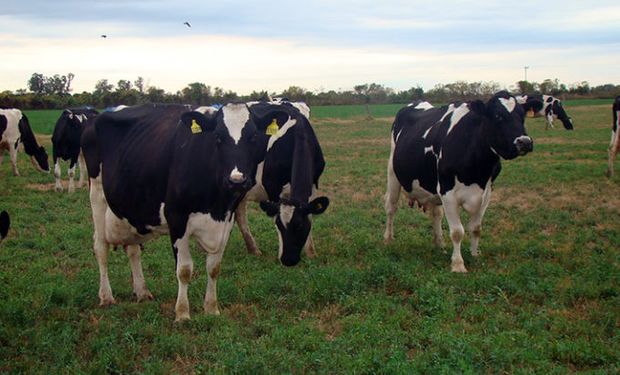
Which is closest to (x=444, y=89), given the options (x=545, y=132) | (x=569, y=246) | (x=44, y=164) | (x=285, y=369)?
(x=545, y=132)

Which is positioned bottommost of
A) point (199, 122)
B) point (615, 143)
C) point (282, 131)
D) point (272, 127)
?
point (615, 143)

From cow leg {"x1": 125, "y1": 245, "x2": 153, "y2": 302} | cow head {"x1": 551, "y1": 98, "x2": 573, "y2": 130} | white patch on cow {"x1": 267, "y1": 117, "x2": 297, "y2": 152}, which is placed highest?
white patch on cow {"x1": 267, "y1": 117, "x2": 297, "y2": 152}

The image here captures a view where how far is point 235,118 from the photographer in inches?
258

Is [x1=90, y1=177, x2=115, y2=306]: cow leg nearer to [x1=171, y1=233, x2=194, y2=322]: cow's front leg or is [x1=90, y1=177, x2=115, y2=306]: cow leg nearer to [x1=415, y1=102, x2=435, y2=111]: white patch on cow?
[x1=171, y1=233, x2=194, y2=322]: cow's front leg

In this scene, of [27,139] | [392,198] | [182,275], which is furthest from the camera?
[27,139]

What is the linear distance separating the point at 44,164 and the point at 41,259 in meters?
10.7

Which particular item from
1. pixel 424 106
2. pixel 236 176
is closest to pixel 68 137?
pixel 424 106

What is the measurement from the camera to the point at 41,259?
9.42 metres

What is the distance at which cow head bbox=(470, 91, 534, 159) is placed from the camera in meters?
8.07

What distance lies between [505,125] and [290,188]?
3104mm

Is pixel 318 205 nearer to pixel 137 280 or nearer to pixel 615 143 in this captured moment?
pixel 137 280

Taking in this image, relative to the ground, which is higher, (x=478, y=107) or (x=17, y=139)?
(x=478, y=107)

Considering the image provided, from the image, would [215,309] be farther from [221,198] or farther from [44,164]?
[44,164]

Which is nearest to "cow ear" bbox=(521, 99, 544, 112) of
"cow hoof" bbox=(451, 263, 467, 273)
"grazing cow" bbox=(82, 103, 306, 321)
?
"cow hoof" bbox=(451, 263, 467, 273)
